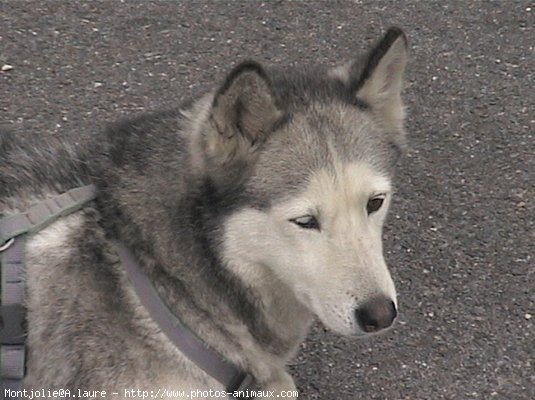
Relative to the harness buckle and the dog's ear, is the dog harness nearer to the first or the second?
the harness buckle

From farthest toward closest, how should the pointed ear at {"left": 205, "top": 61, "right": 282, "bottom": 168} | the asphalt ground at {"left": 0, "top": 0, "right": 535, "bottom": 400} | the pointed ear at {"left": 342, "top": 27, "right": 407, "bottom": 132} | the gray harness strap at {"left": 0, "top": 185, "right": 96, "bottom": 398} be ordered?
1. the asphalt ground at {"left": 0, "top": 0, "right": 535, "bottom": 400}
2. the pointed ear at {"left": 342, "top": 27, "right": 407, "bottom": 132}
3. the gray harness strap at {"left": 0, "top": 185, "right": 96, "bottom": 398}
4. the pointed ear at {"left": 205, "top": 61, "right": 282, "bottom": 168}

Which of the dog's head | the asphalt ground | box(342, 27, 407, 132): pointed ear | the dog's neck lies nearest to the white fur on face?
the dog's head

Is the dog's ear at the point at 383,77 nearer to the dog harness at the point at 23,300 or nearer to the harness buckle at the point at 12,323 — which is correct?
the dog harness at the point at 23,300

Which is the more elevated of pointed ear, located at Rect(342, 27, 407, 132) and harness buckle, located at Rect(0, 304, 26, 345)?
pointed ear, located at Rect(342, 27, 407, 132)

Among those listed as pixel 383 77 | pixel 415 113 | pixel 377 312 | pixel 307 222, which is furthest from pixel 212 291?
pixel 415 113

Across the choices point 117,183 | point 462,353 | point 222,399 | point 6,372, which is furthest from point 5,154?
point 462,353

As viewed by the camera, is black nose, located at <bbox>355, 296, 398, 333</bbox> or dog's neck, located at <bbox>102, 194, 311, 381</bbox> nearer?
black nose, located at <bbox>355, 296, 398, 333</bbox>

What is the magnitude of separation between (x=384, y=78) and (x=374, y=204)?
395mm

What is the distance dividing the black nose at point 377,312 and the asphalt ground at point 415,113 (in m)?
0.98

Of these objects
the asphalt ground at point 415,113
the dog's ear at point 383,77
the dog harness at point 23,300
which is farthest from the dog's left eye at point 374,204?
the asphalt ground at point 415,113

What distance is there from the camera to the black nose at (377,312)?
2270 millimetres

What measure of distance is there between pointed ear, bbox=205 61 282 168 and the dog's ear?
29 cm

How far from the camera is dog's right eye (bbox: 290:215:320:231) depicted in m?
2.30

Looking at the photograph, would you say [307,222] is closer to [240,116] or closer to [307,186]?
[307,186]
